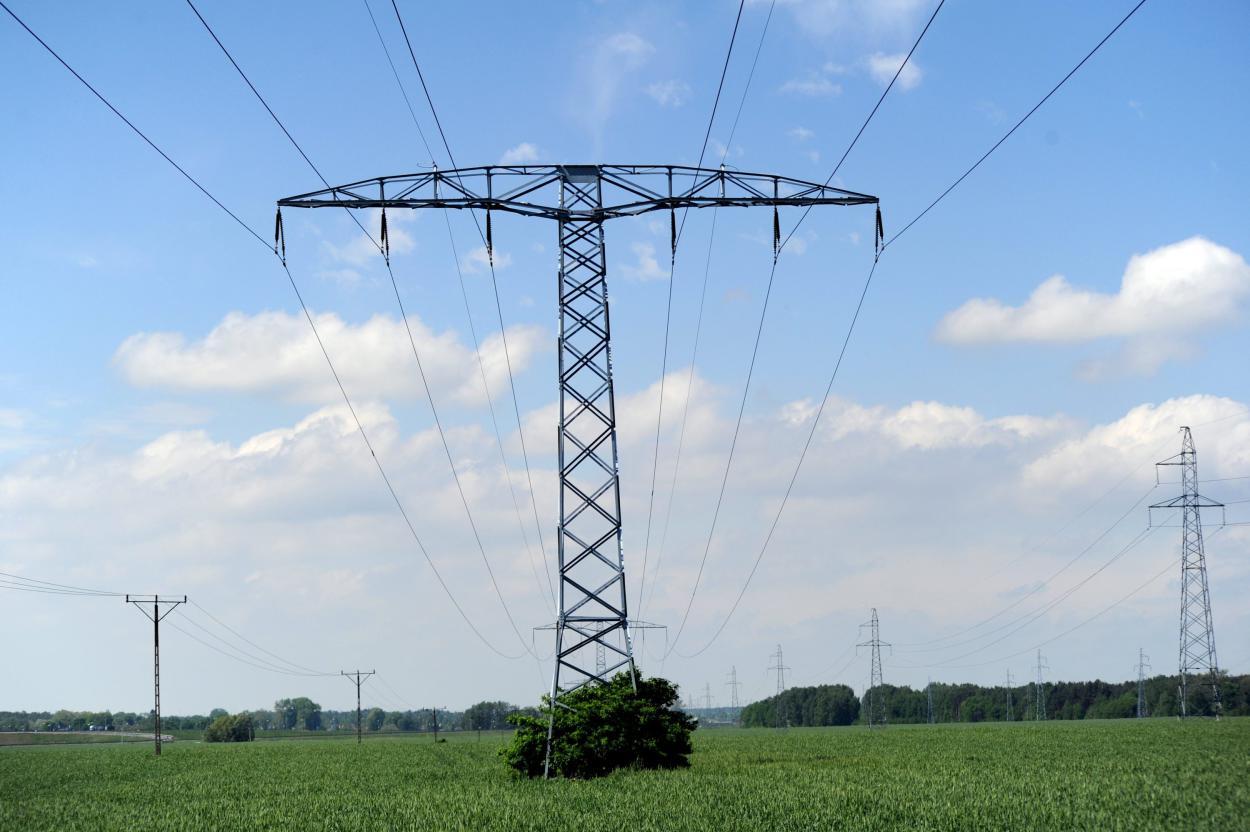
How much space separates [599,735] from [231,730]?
5942 inches

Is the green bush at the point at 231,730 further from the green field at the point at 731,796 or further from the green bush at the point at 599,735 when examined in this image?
the green bush at the point at 599,735

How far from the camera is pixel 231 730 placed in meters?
176

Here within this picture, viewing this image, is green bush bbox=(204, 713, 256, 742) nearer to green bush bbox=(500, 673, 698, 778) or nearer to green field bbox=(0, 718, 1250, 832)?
green field bbox=(0, 718, 1250, 832)

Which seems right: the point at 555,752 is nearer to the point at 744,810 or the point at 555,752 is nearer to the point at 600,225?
the point at 744,810

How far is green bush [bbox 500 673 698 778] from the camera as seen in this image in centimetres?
4081

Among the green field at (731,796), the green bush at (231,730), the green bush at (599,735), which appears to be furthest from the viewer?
the green bush at (231,730)

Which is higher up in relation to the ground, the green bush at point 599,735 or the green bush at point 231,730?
the green bush at point 599,735

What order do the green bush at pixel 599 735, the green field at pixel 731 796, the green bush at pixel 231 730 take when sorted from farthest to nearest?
the green bush at pixel 231 730, the green bush at pixel 599 735, the green field at pixel 731 796

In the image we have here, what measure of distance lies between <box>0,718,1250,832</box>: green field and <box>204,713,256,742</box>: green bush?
391 ft

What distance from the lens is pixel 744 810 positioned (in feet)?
103

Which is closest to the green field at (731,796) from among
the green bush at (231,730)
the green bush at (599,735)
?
the green bush at (599,735)

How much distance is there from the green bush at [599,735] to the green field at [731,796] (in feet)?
4.41

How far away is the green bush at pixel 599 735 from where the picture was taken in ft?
134

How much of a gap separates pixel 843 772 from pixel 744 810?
1488cm
